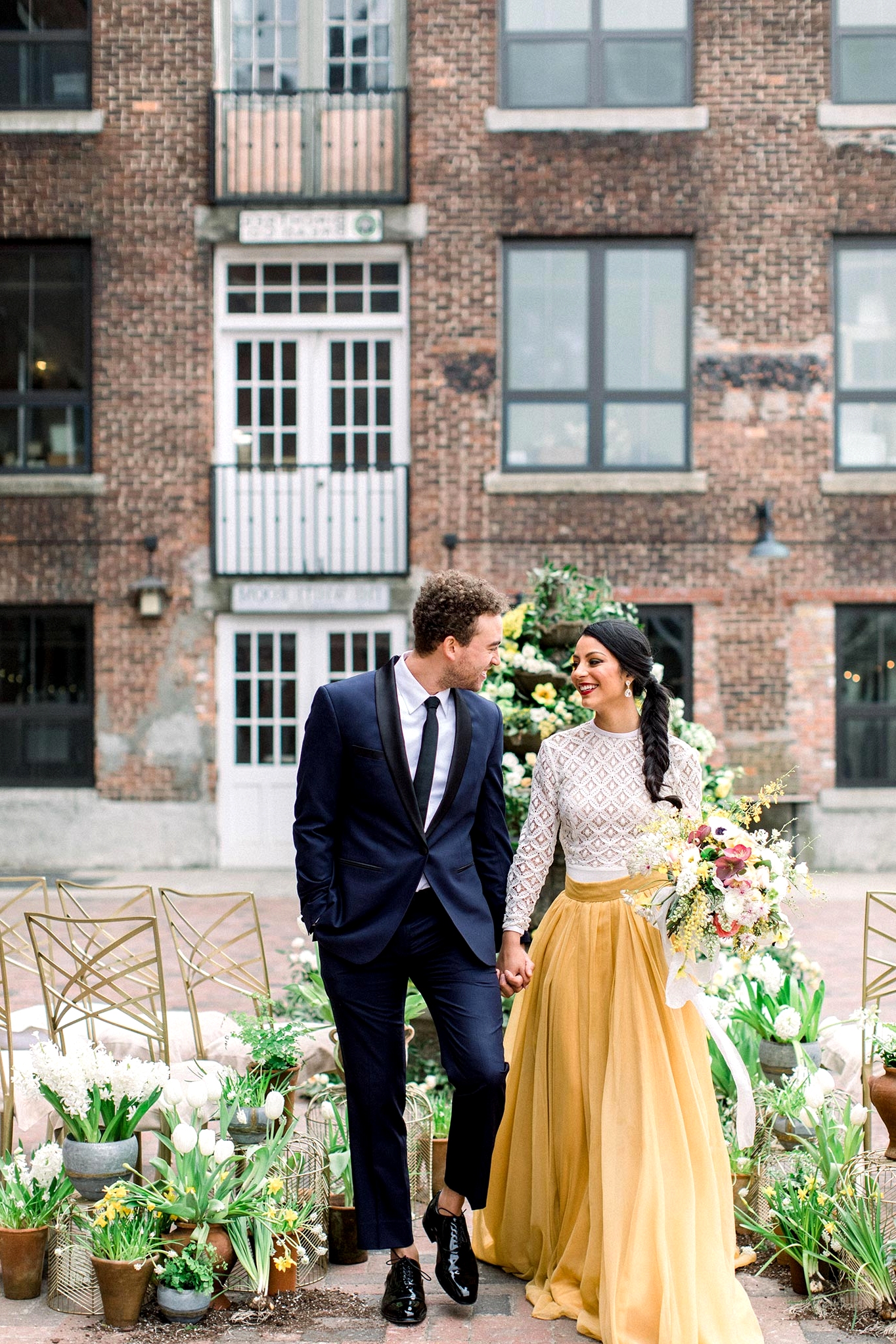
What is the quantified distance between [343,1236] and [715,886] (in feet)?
5.50

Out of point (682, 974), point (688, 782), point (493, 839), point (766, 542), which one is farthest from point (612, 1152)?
point (766, 542)

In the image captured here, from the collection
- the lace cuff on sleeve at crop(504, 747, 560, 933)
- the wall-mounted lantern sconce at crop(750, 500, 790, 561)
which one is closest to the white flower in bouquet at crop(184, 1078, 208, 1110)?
the lace cuff on sleeve at crop(504, 747, 560, 933)

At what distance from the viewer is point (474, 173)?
12.4 meters

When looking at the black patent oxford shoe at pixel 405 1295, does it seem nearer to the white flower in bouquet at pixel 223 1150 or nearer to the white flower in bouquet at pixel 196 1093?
the white flower in bouquet at pixel 223 1150

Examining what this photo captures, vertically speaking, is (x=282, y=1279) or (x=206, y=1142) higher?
(x=206, y=1142)

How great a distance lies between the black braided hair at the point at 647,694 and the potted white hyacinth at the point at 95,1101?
5.58 ft

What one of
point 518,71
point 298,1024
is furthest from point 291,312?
point 298,1024

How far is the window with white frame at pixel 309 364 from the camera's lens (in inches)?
505

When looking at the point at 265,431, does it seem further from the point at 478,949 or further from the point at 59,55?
the point at 478,949

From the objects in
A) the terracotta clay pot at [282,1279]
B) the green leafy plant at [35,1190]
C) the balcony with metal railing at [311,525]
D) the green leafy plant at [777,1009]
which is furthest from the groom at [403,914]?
the balcony with metal railing at [311,525]

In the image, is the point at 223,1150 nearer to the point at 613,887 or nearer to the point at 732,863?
the point at 613,887

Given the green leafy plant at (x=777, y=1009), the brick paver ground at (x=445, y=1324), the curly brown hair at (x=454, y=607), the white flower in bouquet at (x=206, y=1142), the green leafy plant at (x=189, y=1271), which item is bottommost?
the brick paver ground at (x=445, y=1324)

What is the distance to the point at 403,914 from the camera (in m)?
3.34

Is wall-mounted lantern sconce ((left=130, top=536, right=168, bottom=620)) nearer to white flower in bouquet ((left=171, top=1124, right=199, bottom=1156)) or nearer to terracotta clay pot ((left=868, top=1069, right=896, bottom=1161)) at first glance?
white flower in bouquet ((left=171, top=1124, right=199, bottom=1156))
